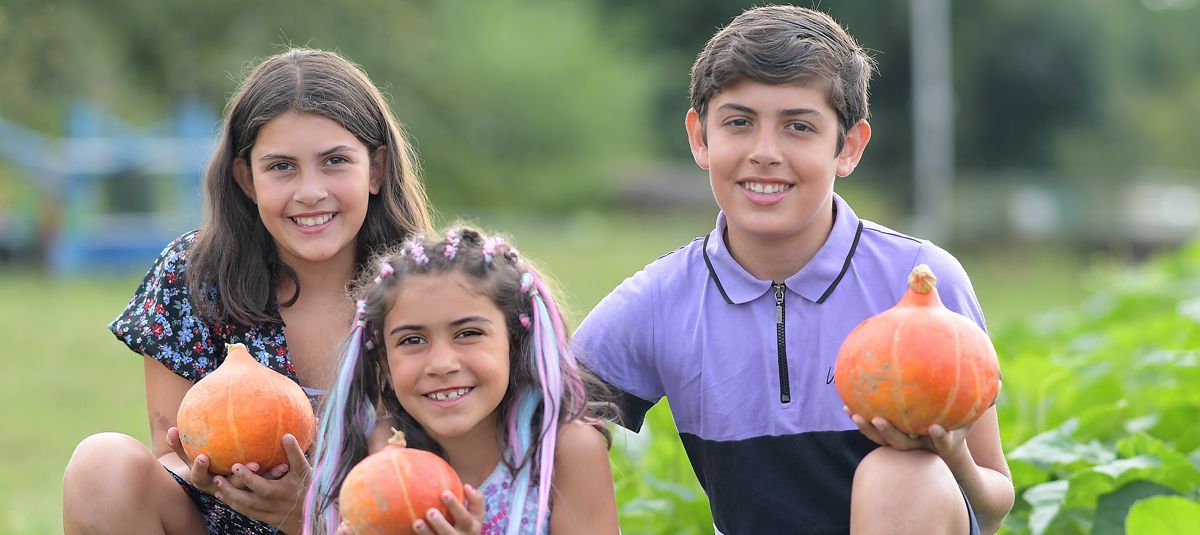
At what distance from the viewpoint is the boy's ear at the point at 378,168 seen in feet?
12.7

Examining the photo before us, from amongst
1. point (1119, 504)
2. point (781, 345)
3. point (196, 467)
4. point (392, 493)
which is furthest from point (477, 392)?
point (1119, 504)

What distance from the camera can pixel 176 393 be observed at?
144 inches

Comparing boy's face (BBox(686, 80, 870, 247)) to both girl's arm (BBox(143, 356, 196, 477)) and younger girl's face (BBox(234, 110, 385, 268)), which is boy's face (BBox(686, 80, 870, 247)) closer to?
younger girl's face (BBox(234, 110, 385, 268))

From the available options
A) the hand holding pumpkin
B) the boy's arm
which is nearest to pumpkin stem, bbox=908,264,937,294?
the boy's arm

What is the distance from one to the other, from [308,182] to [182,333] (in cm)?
53

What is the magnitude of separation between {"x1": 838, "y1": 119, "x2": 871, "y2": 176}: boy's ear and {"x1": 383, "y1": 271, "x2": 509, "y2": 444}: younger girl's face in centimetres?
100

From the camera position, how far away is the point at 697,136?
365 cm

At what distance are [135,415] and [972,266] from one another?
14.6m

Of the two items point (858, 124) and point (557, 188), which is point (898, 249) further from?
point (557, 188)

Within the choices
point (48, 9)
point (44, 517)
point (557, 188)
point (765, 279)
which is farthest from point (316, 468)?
point (557, 188)

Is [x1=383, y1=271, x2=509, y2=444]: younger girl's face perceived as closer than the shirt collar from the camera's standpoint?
Yes

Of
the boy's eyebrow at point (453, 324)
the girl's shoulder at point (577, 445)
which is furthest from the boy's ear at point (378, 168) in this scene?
the girl's shoulder at point (577, 445)

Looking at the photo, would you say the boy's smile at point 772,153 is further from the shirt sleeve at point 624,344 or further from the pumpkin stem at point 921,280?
the pumpkin stem at point 921,280

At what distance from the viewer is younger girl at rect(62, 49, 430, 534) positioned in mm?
3623
